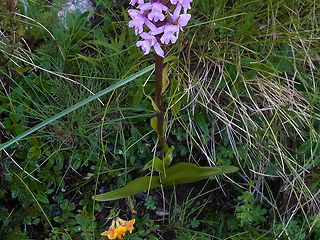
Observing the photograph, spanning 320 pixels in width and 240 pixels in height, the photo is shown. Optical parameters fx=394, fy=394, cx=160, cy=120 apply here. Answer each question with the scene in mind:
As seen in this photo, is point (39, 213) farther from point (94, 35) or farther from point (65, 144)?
point (94, 35)

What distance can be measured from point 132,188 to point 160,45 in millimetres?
460

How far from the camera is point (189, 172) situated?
1147 mm

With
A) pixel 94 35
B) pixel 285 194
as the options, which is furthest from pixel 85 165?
pixel 285 194

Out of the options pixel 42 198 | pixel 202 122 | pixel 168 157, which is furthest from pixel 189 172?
pixel 42 198

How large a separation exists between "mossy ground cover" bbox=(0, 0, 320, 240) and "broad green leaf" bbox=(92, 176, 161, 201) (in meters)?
0.08

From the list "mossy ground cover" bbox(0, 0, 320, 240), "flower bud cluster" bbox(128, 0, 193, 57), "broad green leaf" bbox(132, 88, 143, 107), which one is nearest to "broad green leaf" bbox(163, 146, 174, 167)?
"mossy ground cover" bbox(0, 0, 320, 240)

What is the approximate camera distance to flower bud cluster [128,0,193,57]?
75 cm

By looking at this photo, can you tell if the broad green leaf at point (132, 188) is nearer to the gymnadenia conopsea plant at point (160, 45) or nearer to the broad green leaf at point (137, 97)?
the gymnadenia conopsea plant at point (160, 45)

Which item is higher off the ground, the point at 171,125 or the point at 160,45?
the point at 160,45

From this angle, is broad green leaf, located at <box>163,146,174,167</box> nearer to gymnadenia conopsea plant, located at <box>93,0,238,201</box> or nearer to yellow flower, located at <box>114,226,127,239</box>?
gymnadenia conopsea plant, located at <box>93,0,238,201</box>

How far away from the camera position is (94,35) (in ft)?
4.38

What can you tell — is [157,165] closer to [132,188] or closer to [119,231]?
[132,188]

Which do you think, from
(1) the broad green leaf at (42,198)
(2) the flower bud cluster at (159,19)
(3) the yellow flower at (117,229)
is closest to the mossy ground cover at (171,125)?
(1) the broad green leaf at (42,198)

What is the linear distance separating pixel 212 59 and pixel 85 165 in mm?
562
